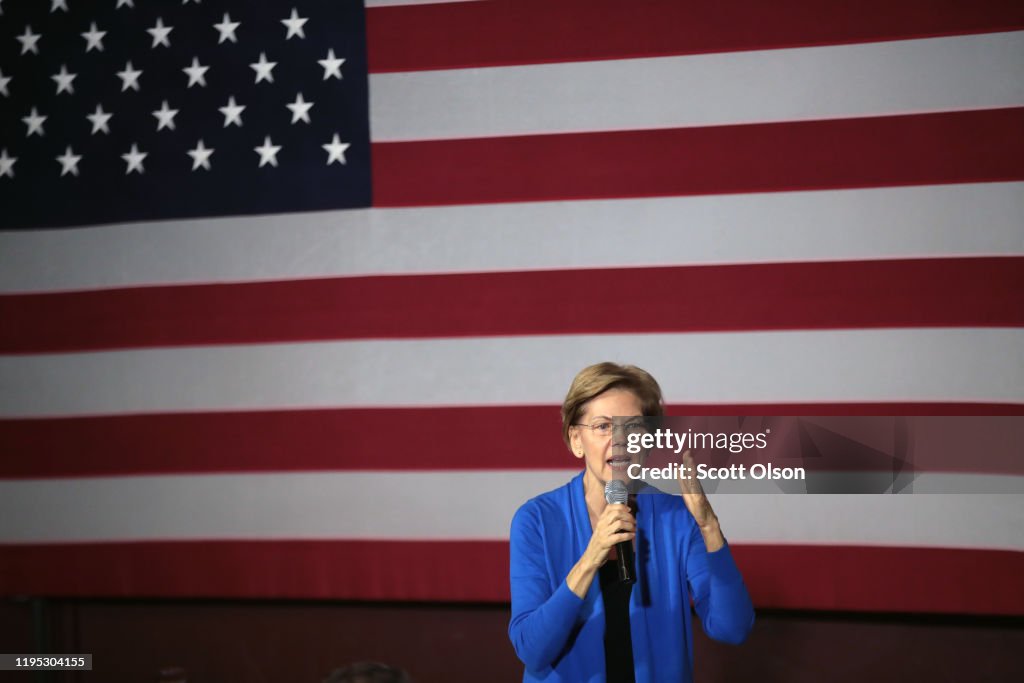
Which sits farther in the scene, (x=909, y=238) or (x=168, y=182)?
(x=168, y=182)

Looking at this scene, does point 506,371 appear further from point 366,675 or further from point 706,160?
point 366,675

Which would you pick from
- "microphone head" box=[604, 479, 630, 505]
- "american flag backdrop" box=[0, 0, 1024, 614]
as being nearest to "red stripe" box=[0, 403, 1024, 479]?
"american flag backdrop" box=[0, 0, 1024, 614]

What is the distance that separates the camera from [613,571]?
59.4 inches

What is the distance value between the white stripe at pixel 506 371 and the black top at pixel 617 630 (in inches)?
34.5

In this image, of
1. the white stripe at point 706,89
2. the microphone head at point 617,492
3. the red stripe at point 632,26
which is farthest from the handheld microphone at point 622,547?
the red stripe at point 632,26

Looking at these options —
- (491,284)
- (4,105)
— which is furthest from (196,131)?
(491,284)

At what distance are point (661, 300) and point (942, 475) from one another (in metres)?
0.81

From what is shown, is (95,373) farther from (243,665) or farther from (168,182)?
(243,665)

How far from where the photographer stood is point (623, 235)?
91.7 inches

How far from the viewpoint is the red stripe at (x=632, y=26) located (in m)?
2.21

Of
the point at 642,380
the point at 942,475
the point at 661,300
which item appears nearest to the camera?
the point at 642,380

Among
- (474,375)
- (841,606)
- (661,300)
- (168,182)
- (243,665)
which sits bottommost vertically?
(243,665)

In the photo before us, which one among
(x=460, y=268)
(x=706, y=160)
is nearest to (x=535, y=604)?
(x=460, y=268)

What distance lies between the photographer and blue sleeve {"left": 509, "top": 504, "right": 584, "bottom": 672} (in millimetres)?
1371
